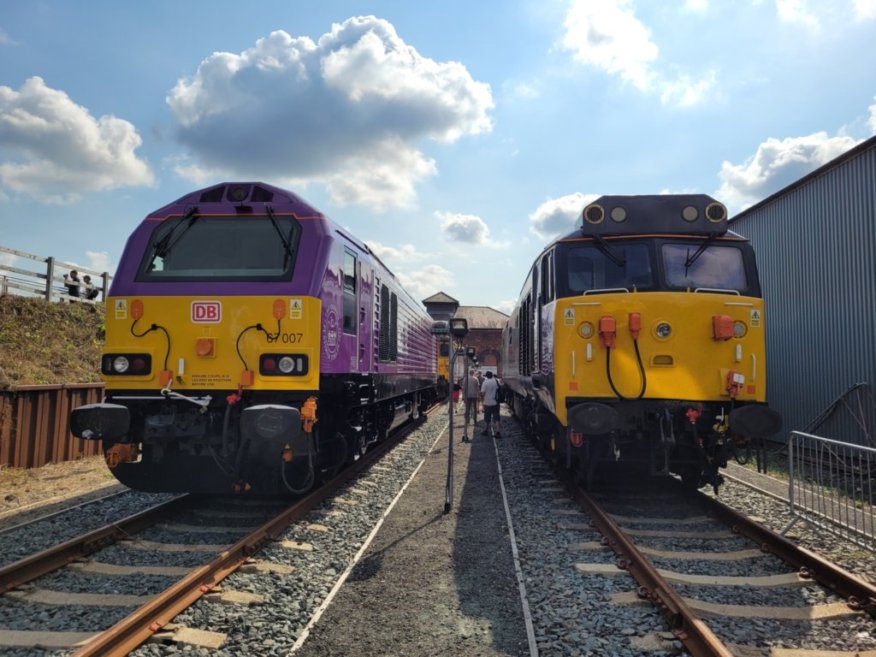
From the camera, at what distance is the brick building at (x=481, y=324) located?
54781 mm

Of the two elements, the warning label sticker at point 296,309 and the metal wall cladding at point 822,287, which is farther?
the metal wall cladding at point 822,287

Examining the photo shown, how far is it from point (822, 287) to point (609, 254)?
7637 millimetres

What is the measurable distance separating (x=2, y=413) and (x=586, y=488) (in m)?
8.50

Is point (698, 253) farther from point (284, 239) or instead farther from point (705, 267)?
point (284, 239)

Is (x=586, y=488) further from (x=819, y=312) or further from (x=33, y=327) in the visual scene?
(x=33, y=327)

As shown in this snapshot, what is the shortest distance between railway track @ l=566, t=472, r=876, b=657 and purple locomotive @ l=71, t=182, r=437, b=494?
324 cm

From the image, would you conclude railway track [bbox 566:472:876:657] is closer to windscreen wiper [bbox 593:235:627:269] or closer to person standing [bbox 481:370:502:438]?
windscreen wiper [bbox 593:235:627:269]

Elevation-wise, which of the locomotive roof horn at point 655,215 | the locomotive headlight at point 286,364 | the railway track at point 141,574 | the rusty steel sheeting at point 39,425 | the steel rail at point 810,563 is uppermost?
the locomotive roof horn at point 655,215

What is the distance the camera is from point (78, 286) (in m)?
16.8

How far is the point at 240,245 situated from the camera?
21.5 feet

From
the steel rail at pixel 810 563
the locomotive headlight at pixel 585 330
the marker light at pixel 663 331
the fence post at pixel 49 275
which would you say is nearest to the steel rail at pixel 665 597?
the steel rail at pixel 810 563

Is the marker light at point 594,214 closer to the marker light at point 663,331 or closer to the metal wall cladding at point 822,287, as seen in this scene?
the marker light at point 663,331

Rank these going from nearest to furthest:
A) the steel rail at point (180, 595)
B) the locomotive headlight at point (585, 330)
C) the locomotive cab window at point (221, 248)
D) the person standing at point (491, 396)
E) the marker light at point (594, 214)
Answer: the steel rail at point (180, 595) → the locomotive cab window at point (221, 248) → the locomotive headlight at point (585, 330) → the marker light at point (594, 214) → the person standing at point (491, 396)

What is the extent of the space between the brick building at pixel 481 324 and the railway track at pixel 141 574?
144ft
